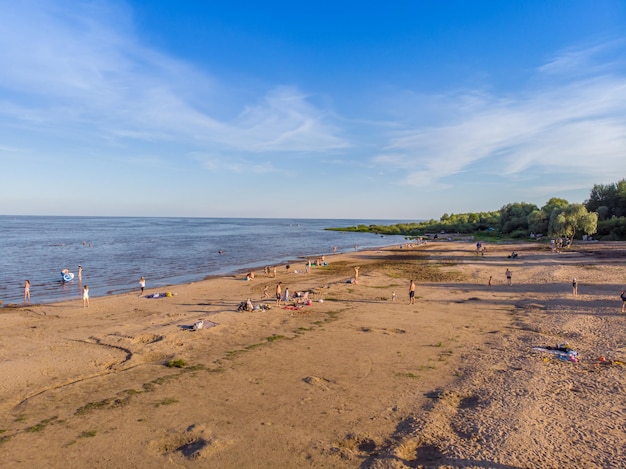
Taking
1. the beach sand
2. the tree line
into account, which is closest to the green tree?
the tree line

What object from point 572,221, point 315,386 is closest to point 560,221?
point 572,221

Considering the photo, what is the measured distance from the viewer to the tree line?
59469 millimetres

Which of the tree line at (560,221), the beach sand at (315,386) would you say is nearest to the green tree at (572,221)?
the tree line at (560,221)

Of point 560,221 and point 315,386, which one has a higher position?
point 560,221

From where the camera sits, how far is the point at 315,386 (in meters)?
12.3

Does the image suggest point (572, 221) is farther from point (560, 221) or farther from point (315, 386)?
point (315, 386)

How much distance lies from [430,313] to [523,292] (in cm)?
1088

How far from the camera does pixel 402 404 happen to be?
11102 millimetres

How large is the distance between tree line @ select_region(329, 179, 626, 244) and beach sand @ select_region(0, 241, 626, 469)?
41.5 metres

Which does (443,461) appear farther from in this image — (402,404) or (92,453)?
(92,453)

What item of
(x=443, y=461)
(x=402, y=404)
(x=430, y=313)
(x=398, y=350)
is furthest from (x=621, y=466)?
(x=430, y=313)

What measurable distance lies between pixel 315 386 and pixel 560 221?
194 feet

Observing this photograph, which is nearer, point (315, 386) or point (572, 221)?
point (315, 386)

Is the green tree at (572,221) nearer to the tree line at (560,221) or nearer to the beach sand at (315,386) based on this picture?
the tree line at (560,221)
